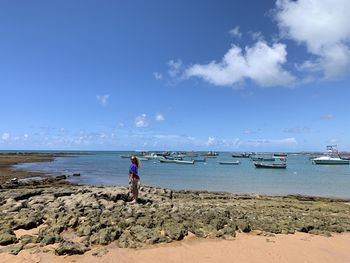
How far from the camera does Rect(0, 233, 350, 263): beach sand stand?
9.68 m

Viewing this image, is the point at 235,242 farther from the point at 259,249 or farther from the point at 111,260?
the point at 111,260

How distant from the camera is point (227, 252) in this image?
10336 mm

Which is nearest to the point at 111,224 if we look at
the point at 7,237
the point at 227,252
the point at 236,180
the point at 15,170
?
the point at 7,237

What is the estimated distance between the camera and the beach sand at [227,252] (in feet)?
31.8

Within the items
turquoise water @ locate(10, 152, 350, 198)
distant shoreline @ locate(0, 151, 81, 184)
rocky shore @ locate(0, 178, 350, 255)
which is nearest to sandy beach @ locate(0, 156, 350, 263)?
rocky shore @ locate(0, 178, 350, 255)

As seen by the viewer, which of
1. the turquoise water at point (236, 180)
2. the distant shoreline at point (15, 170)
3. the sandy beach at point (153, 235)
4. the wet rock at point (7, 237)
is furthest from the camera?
the distant shoreline at point (15, 170)

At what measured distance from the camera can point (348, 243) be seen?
11938 mm

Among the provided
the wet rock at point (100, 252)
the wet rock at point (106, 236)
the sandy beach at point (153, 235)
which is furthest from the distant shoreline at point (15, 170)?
the wet rock at point (100, 252)

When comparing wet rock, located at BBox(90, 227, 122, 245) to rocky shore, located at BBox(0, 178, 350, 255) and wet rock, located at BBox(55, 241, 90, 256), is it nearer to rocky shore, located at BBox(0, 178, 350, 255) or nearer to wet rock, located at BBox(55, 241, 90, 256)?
rocky shore, located at BBox(0, 178, 350, 255)

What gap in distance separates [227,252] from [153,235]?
2.34m

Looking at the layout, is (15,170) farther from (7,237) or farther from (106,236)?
(106,236)

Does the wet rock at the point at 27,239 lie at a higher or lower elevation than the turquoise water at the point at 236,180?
higher

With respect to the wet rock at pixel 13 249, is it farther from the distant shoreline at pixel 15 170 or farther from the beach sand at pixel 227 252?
the distant shoreline at pixel 15 170

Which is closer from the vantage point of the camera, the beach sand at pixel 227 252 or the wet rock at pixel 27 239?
the beach sand at pixel 227 252
